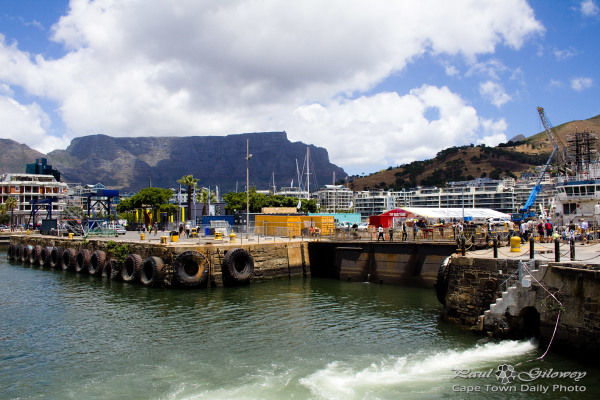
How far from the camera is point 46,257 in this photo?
1923 inches

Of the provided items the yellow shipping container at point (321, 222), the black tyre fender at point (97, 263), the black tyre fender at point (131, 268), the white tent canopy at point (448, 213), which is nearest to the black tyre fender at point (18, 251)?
the black tyre fender at point (97, 263)

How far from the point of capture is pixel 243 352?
17.0 metres

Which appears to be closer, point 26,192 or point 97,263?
point 97,263

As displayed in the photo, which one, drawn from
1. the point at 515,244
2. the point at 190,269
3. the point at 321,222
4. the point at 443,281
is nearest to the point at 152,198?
the point at 321,222

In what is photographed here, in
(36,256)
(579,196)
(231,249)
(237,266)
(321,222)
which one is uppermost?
(579,196)

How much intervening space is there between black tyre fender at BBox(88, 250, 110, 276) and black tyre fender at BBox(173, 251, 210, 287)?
37.4ft

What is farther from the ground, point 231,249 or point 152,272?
point 231,249

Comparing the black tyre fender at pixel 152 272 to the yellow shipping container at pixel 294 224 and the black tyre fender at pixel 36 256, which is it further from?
the black tyre fender at pixel 36 256

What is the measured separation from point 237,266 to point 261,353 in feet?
53.6

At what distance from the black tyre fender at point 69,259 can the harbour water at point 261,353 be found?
16.1 meters

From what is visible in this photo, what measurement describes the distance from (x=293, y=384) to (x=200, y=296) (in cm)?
1607

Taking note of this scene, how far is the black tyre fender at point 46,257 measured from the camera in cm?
4825

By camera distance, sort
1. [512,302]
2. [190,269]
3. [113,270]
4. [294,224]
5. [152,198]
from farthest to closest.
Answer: [152,198], [294,224], [113,270], [190,269], [512,302]

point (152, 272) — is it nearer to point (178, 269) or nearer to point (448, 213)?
point (178, 269)
